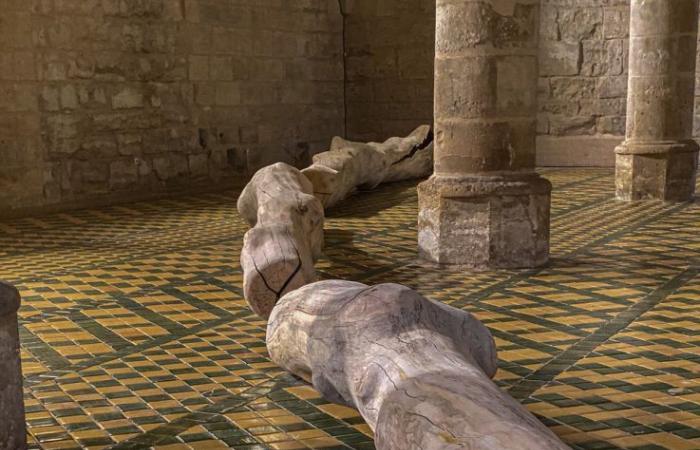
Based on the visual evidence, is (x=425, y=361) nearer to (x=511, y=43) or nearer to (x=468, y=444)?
(x=468, y=444)

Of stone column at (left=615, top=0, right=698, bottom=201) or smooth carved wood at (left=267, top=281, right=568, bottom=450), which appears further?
stone column at (left=615, top=0, right=698, bottom=201)

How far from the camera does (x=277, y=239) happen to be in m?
5.71

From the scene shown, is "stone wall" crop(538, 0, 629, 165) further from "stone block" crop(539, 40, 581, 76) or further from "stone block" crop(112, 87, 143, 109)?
"stone block" crop(112, 87, 143, 109)

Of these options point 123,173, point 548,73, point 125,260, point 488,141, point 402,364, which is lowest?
point 125,260

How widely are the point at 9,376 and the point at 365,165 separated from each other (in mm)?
8202

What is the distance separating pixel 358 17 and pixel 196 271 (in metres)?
8.71

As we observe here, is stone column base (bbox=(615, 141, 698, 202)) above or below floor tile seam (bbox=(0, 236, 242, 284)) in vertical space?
above

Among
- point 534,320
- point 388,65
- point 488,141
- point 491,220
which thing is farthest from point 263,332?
point 388,65

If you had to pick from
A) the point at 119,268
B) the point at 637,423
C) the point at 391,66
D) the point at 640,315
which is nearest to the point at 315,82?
the point at 391,66

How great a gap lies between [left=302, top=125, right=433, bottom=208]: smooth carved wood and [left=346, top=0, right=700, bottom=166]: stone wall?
5.48ft

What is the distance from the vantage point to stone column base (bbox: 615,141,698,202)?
992cm

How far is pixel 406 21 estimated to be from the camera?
47.5 feet

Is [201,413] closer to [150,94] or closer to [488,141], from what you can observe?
[488,141]

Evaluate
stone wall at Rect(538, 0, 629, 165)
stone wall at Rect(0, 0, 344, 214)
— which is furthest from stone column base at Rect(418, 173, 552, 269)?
stone wall at Rect(538, 0, 629, 165)
